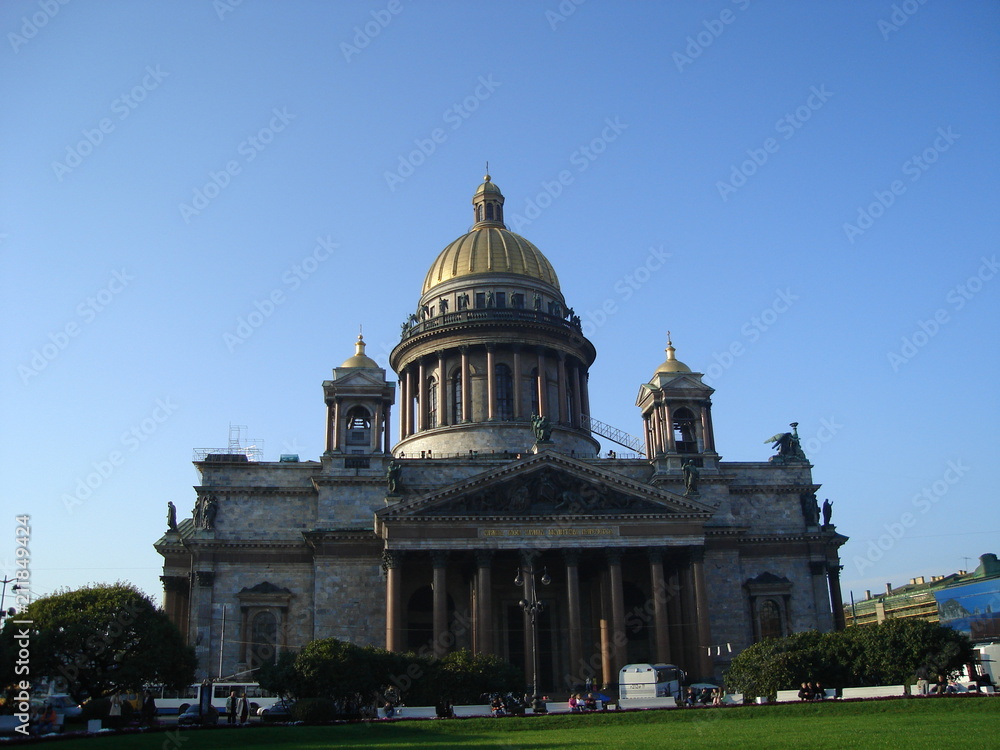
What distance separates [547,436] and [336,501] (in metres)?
13.0

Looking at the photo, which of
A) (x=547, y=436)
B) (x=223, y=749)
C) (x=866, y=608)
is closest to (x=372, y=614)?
(x=547, y=436)

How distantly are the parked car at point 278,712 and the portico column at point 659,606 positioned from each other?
1918 cm

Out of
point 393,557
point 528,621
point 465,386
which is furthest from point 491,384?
point 528,621

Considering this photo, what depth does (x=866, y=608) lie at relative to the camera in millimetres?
143750

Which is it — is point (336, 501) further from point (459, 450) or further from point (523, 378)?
point (523, 378)

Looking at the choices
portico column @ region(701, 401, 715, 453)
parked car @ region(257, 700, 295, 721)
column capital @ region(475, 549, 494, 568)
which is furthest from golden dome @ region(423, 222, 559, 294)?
parked car @ region(257, 700, 295, 721)

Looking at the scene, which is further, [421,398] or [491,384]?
[421,398]

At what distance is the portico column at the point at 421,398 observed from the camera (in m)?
70.3

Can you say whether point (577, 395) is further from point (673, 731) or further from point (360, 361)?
point (673, 731)

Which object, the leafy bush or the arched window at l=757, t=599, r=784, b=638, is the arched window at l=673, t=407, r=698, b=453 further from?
the leafy bush

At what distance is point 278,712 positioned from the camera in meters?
42.5

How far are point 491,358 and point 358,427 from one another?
37.4 feet

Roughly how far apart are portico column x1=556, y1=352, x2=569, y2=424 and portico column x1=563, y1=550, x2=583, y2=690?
1791cm

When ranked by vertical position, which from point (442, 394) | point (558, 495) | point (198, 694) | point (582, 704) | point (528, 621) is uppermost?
point (442, 394)
